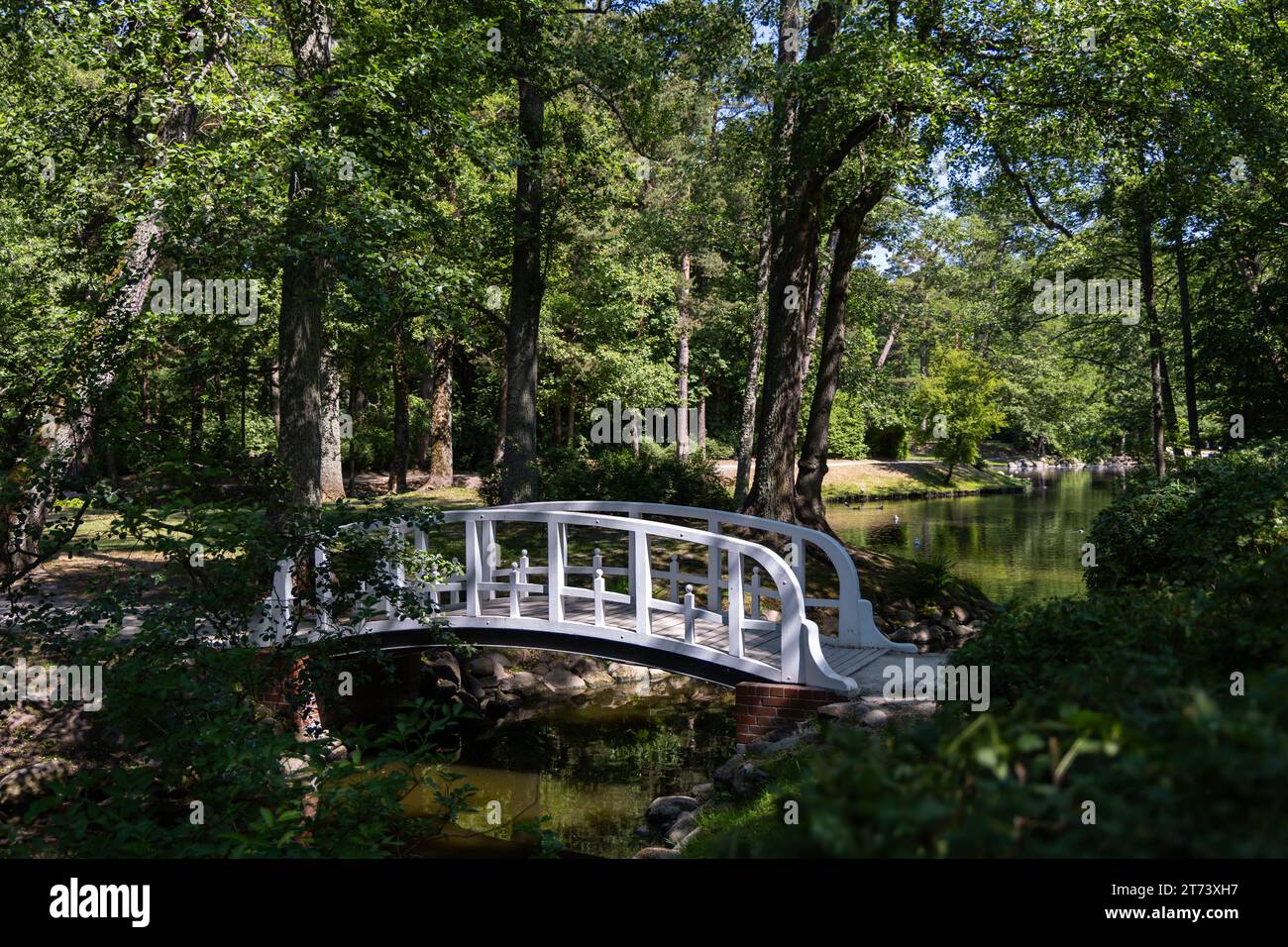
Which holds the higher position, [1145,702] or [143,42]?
[143,42]

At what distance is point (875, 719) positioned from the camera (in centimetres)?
744

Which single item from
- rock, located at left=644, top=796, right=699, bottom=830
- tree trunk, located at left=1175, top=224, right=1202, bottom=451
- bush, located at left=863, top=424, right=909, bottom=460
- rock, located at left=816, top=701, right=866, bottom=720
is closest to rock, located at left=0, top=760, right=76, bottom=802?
rock, located at left=644, top=796, right=699, bottom=830

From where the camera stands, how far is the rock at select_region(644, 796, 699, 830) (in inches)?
333

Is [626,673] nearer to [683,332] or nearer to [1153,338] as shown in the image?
[1153,338]

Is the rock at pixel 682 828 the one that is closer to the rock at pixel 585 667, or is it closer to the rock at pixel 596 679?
the rock at pixel 596 679

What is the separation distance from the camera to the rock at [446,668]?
43.4ft

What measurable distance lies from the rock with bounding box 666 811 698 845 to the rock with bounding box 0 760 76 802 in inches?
216

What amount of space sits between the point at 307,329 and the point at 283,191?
67.5 inches

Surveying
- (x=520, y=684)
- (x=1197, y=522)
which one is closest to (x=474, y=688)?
(x=520, y=684)

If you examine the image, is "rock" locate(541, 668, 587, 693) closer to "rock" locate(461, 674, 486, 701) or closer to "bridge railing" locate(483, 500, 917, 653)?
"rock" locate(461, 674, 486, 701)

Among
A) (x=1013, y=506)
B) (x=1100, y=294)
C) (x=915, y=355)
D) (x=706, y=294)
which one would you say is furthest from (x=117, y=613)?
(x=915, y=355)

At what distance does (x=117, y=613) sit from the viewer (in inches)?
237

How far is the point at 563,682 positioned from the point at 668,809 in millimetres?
5616

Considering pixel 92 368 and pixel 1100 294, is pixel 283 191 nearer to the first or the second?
pixel 92 368
